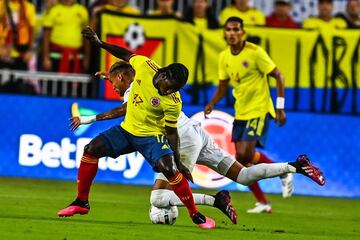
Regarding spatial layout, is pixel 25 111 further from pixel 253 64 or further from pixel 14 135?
pixel 253 64

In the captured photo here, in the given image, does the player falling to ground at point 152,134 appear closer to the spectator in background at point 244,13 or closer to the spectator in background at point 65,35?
the spectator in background at point 65,35

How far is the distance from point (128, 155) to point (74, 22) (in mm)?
3000

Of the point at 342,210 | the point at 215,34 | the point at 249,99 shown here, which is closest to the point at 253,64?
the point at 249,99

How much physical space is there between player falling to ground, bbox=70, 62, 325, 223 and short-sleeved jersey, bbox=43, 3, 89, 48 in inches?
305

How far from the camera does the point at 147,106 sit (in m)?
12.0

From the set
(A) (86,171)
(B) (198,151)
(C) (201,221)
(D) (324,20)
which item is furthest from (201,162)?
(D) (324,20)

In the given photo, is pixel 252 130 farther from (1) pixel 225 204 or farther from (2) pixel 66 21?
(2) pixel 66 21

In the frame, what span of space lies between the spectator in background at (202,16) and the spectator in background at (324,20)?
71.0 inches

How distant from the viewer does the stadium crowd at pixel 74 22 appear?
20000mm

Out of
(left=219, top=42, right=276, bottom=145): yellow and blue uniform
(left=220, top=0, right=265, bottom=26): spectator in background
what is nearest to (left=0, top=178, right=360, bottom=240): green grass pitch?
(left=219, top=42, right=276, bottom=145): yellow and blue uniform

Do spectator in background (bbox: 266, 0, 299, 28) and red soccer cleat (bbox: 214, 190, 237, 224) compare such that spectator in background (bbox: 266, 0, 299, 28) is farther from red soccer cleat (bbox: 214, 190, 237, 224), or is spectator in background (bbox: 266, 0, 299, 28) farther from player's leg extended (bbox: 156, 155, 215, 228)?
player's leg extended (bbox: 156, 155, 215, 228)

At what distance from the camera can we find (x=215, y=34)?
1958cm

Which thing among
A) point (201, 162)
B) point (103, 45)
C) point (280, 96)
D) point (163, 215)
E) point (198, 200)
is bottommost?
point (163, 215)

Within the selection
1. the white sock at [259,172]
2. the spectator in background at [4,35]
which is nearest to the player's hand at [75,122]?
the white sock at [259,172]
